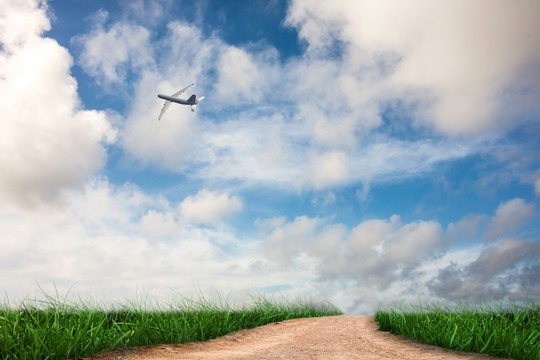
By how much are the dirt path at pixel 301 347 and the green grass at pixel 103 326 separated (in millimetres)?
305

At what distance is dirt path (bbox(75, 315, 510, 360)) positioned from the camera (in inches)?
220

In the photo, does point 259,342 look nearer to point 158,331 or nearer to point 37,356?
point 158,331

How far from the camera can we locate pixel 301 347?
6.46 meters

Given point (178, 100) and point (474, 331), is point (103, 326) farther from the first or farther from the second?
point (178, 100)

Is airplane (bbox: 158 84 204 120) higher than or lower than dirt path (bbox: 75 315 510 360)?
higher

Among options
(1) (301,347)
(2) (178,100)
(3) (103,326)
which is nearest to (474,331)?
(1) (301,347)

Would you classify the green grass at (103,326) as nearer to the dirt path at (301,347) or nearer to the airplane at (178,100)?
the dirt path at (301,347)

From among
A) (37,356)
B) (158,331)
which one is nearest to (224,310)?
(158,331)

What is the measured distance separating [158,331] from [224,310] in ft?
8.71

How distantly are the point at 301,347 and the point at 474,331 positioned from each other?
2.81 meters

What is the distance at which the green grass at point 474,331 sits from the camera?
5.99 meters

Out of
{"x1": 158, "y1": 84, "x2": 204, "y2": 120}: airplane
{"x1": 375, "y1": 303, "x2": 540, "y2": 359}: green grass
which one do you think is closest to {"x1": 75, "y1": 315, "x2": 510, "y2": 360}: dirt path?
{"x1": 375, "y1": 303, "x2": 540, "y2": 359}: green grass

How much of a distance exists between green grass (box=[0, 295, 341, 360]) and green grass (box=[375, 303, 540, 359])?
3099mm

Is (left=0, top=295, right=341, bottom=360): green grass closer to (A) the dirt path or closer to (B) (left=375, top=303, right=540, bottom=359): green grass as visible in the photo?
(A) the dirt path
